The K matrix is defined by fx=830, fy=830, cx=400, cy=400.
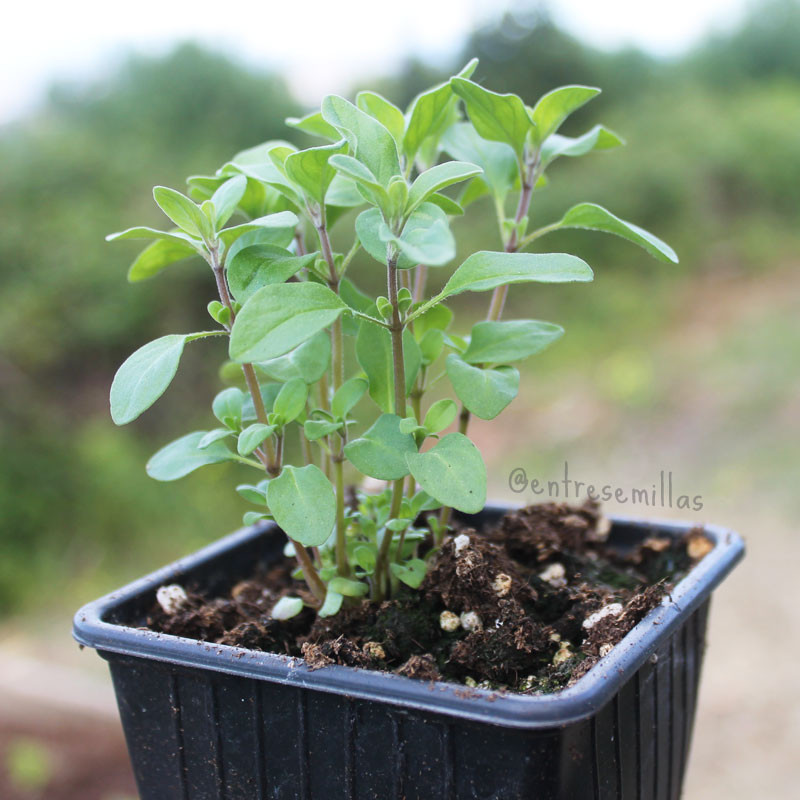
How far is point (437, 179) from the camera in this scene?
0.52 meters

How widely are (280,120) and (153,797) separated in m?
3.12

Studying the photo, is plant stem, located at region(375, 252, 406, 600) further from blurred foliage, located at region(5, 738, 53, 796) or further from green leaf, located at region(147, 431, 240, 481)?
blurred foliage, located at region(5, 738, 53, 796)

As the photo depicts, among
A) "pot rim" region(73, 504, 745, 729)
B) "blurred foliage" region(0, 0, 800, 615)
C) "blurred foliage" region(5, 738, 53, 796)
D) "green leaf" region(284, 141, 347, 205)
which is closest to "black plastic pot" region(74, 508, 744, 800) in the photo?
"pot rim" region(73, 504, 745, 729)

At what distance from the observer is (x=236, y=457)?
0.60 metres

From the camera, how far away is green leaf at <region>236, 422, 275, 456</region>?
55cm

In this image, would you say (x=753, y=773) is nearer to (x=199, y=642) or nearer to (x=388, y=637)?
(x=388, y=637)

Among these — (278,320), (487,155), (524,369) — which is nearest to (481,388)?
(278,320)

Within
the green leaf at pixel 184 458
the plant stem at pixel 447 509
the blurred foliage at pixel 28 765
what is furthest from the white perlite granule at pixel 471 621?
the blurred foliage at pixel 28 765

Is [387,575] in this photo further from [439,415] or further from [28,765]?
[28,765]

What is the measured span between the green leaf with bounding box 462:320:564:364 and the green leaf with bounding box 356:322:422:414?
47mm

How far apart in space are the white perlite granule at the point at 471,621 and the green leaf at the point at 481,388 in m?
0.15

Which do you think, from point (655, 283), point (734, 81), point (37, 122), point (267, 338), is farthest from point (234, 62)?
point (734, 81)

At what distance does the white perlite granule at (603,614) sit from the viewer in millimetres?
598

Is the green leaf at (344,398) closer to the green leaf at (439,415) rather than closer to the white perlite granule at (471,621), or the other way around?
the green leaf at (439,415)
